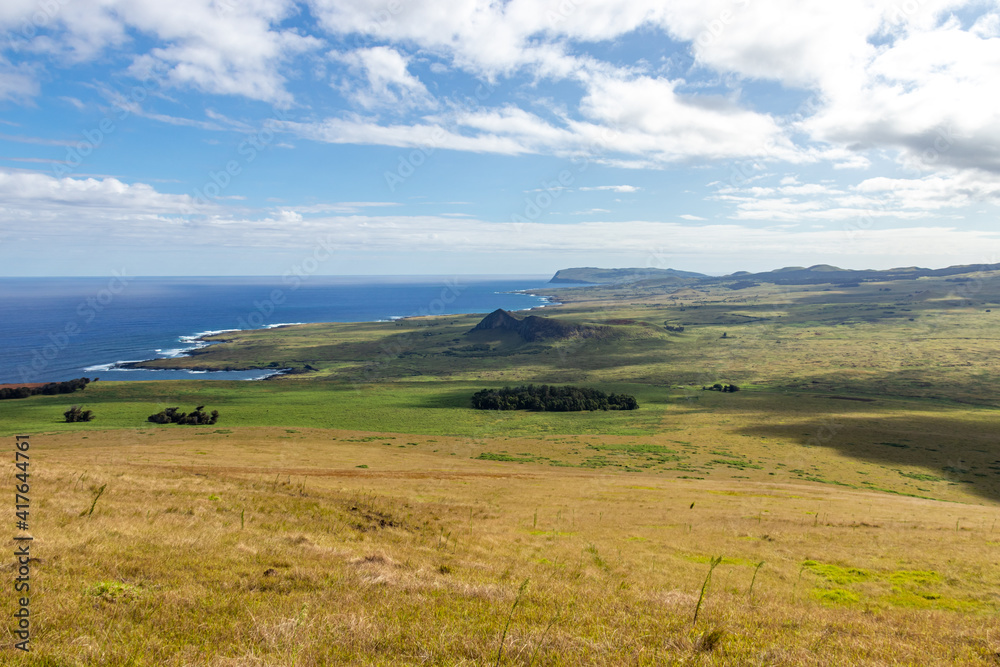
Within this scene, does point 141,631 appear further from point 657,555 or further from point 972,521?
point 972,521

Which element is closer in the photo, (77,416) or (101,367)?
(77,416)

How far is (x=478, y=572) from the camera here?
15328mm

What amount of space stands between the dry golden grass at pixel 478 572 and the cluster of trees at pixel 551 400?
4666 cm

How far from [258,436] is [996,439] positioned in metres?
86.4

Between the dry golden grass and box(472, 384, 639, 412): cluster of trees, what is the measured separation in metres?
46.7

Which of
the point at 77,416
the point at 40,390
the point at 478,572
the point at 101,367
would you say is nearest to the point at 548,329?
the point at 101,367

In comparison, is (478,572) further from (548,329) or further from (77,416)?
(548,329)

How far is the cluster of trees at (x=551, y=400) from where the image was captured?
82.5 metres

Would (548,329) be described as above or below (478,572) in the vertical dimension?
below

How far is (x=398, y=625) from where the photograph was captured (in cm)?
956

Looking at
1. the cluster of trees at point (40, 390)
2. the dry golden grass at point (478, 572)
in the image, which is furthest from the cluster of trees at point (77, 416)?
the dry golden grass at point (478, 572)

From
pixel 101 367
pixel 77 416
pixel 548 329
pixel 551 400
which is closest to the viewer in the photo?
pixel 77 416

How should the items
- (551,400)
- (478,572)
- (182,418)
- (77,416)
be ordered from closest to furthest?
(478,572) < (77,416) < (182,418) < (551,400)

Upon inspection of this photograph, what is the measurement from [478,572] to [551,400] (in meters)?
69.8
